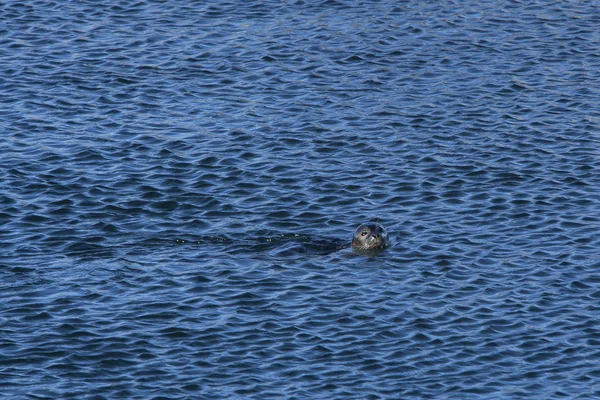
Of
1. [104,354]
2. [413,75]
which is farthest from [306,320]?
[413,75]

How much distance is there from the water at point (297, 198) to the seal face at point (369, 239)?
1.17 ft

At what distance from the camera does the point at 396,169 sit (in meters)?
36.1

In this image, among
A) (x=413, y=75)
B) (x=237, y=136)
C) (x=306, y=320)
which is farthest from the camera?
(x=413, y=75)

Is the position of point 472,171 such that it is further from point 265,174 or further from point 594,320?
point 594,320

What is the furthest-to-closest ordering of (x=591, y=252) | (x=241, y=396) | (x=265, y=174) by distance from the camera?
(x=265, y=174) < (x=591, y=252) < (x=241, y=396)

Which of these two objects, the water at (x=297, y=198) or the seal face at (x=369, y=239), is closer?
the water at (x=297, y=198)

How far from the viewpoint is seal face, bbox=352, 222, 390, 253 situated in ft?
101

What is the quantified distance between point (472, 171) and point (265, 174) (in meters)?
6.15

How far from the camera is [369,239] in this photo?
3088 centimetres

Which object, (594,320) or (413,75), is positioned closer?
(594,320)

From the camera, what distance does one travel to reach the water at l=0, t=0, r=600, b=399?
25938mm

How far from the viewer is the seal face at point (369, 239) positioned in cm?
3088

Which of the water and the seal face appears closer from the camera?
the water

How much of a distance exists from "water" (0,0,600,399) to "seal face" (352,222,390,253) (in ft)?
1.17
